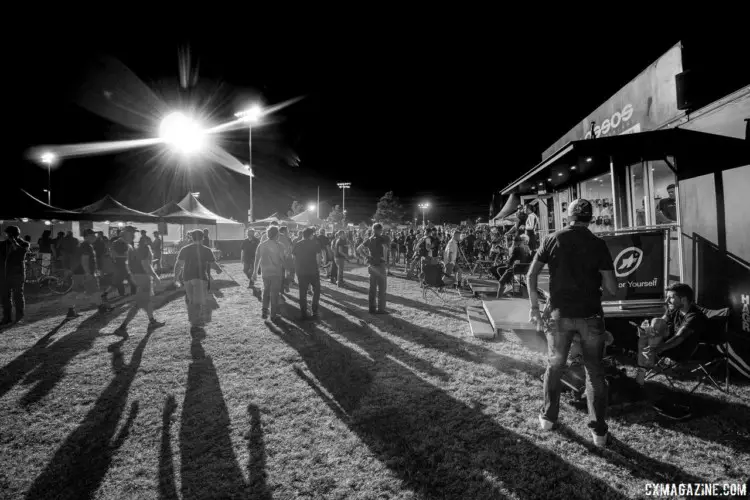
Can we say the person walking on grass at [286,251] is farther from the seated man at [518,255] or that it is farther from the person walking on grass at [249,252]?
the seated man at [518,255]

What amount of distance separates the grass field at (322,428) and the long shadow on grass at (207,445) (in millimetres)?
15

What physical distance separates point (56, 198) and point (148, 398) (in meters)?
50.6

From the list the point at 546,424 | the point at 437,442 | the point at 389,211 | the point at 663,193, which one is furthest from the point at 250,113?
the point at 389,211

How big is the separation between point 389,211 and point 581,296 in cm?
8171

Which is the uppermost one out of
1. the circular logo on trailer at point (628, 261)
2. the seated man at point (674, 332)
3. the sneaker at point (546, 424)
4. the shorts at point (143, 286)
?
the circular logo on trailer at point (628, 261)

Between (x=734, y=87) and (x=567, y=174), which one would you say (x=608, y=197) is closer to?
(x=567, y=174)

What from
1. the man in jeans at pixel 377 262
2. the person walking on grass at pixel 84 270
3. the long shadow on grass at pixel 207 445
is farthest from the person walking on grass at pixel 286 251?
the person walking on grass at pixel 84 270

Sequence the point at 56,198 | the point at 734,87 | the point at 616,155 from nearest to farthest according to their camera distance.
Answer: the point at 734,87 → the point at 616,155 → the point at 56,198

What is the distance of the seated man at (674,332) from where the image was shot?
12.8 feet

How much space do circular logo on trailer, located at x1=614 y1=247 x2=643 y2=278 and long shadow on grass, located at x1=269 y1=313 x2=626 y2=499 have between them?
3440mm

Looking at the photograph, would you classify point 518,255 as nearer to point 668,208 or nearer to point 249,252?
point 668,208

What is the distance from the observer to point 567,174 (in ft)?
32.2

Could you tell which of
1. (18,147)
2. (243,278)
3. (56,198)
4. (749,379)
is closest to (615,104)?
(749,379)

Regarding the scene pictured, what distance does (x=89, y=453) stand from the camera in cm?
303
